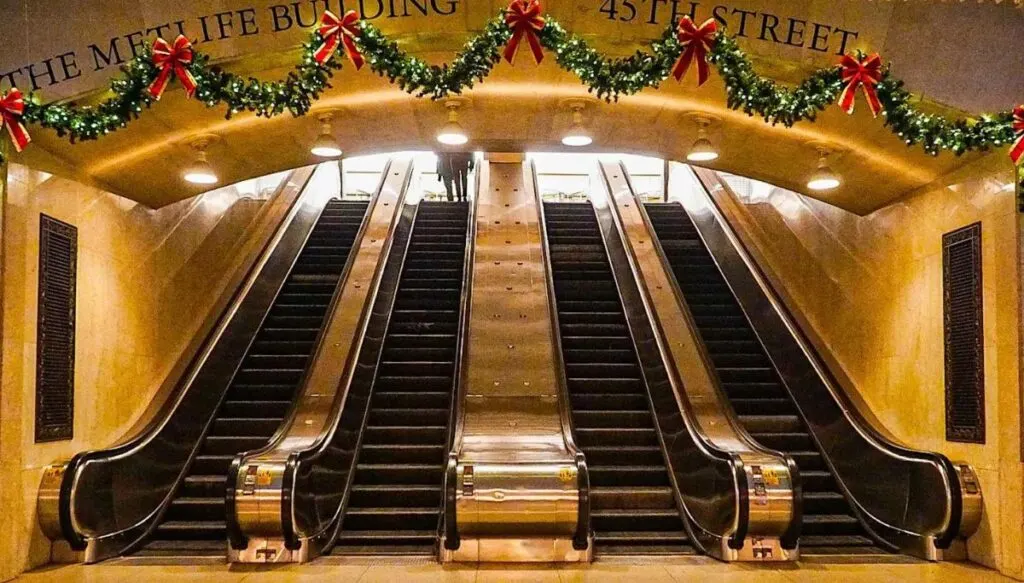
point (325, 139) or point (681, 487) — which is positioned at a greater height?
point (325, 139)

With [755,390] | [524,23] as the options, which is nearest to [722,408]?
[755,390]

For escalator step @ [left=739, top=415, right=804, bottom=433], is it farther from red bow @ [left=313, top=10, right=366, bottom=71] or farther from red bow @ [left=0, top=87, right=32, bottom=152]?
red bow @ [left=0, top=87, right=32, bottom=152]

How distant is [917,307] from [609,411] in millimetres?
2819

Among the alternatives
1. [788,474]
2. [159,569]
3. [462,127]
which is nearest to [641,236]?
[462,127]

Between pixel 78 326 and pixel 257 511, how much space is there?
6.64 ft

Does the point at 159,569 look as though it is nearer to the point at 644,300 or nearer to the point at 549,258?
the point at 644,300

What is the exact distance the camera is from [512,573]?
19.1 ft

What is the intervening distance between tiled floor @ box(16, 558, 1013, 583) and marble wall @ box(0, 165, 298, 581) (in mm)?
740

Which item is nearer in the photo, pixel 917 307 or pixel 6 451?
pixel 6 451

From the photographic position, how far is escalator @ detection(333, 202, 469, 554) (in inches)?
270

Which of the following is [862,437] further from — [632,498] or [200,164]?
[200,164]

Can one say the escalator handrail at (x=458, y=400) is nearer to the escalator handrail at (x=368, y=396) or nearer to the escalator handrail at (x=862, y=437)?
the escalator handrail at (x=368, y=396)

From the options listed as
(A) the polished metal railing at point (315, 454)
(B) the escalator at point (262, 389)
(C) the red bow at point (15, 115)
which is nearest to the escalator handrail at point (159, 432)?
(B) the escalator at point (262, 389)

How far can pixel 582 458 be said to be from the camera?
6.15 m
